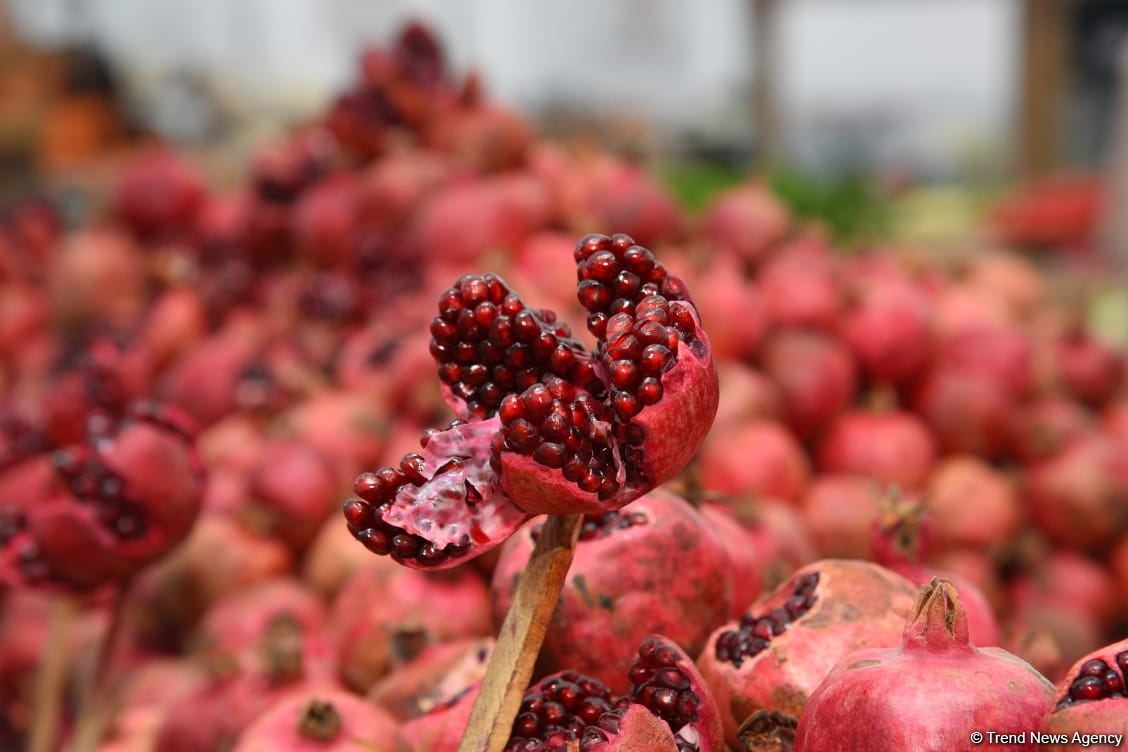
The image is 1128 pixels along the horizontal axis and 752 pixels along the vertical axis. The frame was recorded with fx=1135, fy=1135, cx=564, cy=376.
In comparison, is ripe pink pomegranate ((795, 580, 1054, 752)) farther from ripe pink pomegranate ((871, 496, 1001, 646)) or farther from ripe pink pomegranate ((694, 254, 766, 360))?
ripe pink pomegranate ((694, 254, 766, 360))

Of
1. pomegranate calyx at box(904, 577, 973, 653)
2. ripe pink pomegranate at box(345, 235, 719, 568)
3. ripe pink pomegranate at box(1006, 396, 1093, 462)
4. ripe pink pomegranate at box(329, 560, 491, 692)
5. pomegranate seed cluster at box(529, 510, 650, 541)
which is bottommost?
ripe pink pomegranate at box(1006, 396, 1093, 462)

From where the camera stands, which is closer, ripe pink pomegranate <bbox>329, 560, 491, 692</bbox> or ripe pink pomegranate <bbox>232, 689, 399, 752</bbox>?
ripe pink pomegranate <bbox>232, 689, 399, 752</bbox>

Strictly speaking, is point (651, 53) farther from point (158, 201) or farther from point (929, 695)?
point (929, 695)

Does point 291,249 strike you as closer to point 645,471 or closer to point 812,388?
point 812,388

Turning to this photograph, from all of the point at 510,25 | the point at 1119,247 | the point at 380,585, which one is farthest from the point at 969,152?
the point at 380,585

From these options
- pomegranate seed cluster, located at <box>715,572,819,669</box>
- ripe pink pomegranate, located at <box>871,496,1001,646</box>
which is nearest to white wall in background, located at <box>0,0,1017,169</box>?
ripe pink pomegranate, located at <box>871,496,1001,646</box>

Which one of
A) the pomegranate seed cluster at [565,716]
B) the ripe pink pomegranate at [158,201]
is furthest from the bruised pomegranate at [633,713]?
the ripe pink pomegranate at [158,201]

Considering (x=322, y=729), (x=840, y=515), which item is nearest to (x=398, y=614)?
(x=322, y=729)
